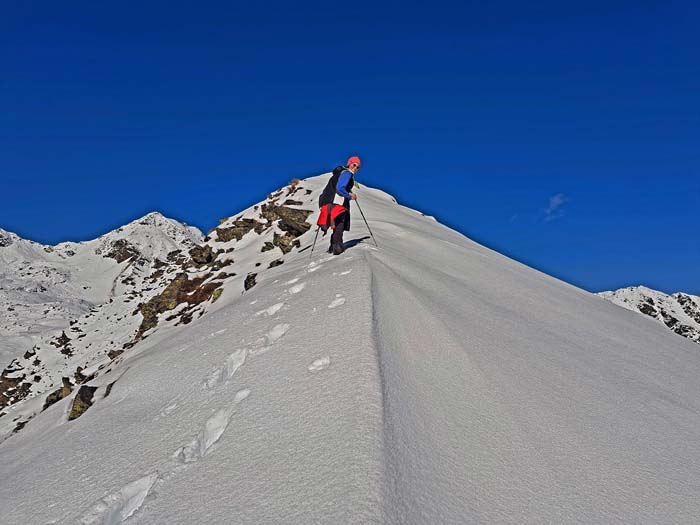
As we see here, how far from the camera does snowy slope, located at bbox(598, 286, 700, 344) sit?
140m

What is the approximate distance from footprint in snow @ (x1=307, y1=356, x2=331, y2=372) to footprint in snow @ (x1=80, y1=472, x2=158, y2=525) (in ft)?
6.50

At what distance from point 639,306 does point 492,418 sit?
539ft

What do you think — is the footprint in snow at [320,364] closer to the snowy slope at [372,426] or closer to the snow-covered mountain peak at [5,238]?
the snowy slope at [372,426]

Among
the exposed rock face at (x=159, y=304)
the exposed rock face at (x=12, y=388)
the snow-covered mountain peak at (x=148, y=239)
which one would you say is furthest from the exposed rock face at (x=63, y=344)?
the snow-covered mountain peak at (x=148, y=239)

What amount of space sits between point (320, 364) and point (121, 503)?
2.47m

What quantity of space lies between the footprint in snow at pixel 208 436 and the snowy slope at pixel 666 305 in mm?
155492

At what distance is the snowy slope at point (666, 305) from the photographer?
140m

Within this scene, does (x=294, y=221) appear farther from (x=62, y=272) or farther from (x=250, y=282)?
(x=62, y=272)

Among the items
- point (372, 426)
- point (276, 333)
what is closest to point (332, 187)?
point (276, 333)

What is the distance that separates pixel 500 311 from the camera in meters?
9.30

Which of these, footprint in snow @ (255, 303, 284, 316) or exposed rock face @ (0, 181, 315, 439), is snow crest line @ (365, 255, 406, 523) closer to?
footprint in snow @ (255, 303, 284, 316)

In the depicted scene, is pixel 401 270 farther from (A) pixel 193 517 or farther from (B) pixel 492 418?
(A) pixel 193 517

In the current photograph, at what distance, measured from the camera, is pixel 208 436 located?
16.5ft

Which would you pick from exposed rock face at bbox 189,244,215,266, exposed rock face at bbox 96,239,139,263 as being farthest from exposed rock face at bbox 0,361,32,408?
exposed rock face at bbox 96,239,139,263
